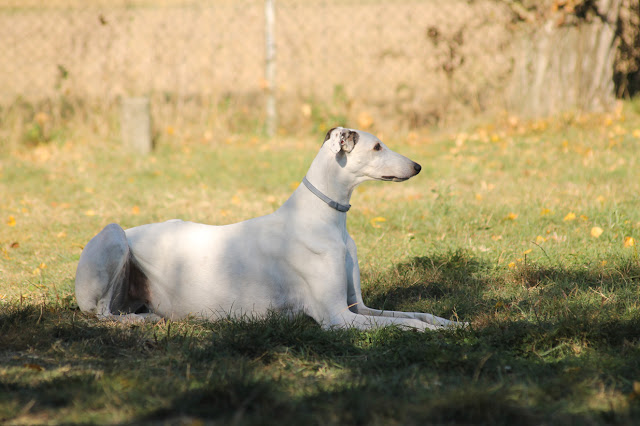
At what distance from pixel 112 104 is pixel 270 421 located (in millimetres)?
8513

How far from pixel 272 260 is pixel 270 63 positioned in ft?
21.9

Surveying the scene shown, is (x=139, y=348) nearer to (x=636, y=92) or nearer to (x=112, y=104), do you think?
(x=112, y=104)

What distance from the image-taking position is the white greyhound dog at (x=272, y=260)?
384cm

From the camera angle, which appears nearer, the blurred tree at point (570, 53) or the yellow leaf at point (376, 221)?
the yellow leaf at point (376, 221)

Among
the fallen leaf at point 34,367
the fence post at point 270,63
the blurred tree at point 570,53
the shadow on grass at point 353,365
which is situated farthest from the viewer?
the fence post at point 270,63

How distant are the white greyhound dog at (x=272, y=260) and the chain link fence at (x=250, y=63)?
6.23 m

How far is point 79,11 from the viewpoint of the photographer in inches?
414

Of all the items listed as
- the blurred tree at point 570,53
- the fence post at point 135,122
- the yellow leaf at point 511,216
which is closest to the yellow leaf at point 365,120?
the blurred tree at point 570,53

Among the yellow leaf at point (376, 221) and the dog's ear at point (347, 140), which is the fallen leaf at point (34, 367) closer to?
the dog's ear at point (347, 140)

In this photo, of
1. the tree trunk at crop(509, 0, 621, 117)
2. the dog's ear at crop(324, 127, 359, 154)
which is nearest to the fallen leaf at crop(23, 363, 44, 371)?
the dog's ear at crop(324, 127, 359, 154)

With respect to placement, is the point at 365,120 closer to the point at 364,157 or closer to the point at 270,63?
the point at 270,63

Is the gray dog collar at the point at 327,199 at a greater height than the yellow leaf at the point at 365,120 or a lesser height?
greater

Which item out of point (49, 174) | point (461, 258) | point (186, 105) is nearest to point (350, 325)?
point (461, 258)

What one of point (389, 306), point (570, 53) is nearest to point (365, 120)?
point (570, 53)
